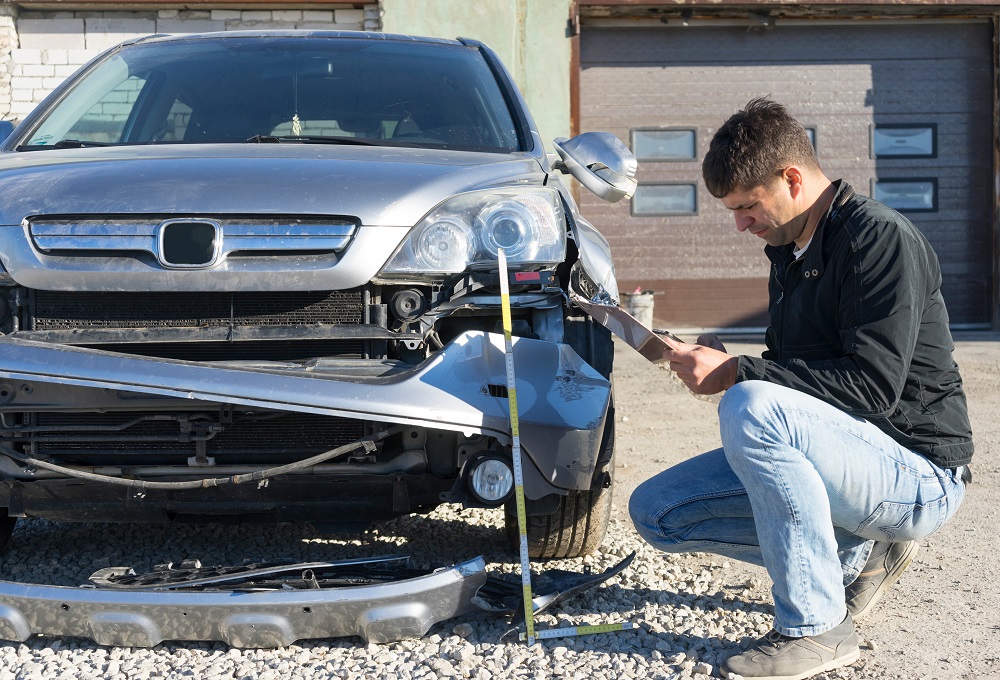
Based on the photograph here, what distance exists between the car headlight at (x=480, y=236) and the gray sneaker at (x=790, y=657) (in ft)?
3.47

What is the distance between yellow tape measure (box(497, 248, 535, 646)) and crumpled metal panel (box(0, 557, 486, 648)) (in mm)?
167

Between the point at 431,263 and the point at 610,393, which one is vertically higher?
the point at 431,263

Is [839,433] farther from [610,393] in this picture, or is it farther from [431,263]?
[431,263]

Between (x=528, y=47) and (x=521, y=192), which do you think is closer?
(x=521, y=192)

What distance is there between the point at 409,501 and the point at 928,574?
165cm

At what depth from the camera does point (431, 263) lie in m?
2.54

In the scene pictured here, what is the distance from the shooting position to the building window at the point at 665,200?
941 centimetres

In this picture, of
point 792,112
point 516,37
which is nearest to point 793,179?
point 516,37

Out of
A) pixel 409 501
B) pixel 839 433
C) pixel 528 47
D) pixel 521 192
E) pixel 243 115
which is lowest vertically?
pixel 409 501

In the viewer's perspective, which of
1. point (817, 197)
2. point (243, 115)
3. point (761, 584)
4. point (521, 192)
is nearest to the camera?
point (817, 197)

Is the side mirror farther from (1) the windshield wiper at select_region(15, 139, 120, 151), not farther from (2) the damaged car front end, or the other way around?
(1) the windshield wiper at select_region(15, 139, 120, 151)

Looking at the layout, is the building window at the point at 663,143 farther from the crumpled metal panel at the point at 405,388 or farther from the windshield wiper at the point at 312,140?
the crumpled metal panel at the point at 405,388

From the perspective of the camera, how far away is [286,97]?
3555mm

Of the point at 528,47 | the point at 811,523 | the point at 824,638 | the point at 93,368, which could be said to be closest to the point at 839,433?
the point at 811,523
